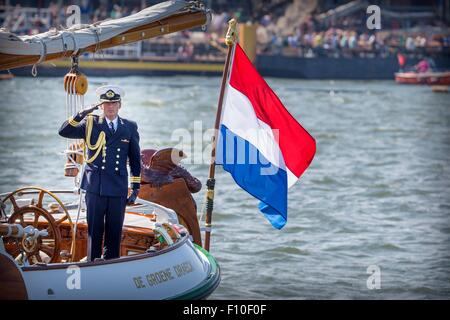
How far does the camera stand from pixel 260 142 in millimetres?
11297

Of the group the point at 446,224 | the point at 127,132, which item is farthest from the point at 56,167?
the point at 127,132

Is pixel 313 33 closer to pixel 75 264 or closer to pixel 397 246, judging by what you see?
pixel 397 246

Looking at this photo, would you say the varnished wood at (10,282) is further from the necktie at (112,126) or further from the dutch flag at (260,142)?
the dutch flag at (260,142)

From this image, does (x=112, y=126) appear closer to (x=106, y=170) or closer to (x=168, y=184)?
(x=106, y=170)

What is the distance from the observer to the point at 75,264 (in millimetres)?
9758

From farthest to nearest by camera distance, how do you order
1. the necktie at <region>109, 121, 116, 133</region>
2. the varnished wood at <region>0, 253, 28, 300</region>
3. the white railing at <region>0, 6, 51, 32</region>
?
the white railing at <region>0, 6, 51, 32</region>, the necktie at <region>109, 121, 116, 133</region>, the varnished wood at <region>0, 253, 28, 300</region>

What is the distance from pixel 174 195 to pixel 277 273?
262 centimetres

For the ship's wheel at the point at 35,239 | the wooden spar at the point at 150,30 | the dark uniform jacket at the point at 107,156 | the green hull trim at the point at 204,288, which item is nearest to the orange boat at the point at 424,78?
the wooden spar at the point at 150,30

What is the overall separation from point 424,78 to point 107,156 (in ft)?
128

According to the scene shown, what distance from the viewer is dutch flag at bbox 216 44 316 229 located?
36.9 ft

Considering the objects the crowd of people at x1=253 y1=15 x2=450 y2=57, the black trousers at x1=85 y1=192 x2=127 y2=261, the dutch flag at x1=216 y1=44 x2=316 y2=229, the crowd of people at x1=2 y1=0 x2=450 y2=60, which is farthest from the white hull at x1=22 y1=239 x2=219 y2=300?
the crowd of people at x1=253 y1=15 x2=450 y2=57

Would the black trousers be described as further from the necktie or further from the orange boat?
the orange boat

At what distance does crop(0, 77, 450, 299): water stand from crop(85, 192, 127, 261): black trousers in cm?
306

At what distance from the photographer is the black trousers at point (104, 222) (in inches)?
403
